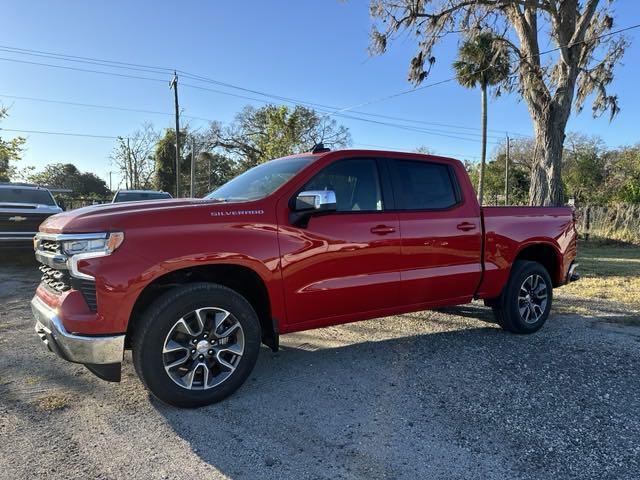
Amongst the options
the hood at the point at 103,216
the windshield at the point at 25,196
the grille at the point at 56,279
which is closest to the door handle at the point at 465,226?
the hood at the point at 103,216

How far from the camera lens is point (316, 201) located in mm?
3682

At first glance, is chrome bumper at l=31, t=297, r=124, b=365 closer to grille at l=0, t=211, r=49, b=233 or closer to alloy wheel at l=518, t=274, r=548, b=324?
alloy wheel at l=518, t=274, r=548, b=324

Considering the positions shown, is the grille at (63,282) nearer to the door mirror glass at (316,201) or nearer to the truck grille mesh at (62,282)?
the truck grille mesh at (62,282)

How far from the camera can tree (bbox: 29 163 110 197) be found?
64688 mm

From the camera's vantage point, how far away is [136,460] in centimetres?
287

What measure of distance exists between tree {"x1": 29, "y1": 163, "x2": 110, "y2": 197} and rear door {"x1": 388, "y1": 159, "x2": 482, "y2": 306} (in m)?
66.1

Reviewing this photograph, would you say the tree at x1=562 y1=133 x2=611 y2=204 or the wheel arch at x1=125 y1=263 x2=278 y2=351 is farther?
the tree at x1=562 y1=133 x2=611 y2=204

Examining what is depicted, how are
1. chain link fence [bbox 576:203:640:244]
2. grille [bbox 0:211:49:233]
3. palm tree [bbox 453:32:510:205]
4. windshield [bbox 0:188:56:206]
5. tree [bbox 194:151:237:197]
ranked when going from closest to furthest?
grille [bbox 0:211:49:233], windshield [bbox 0:188:56:206], palm tree [bbox 453:32:510:205], chain link fence [bbox 576:203:640:244], tree [bbox 194:151:237:197]

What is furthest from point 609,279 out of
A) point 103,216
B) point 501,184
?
point 501,184

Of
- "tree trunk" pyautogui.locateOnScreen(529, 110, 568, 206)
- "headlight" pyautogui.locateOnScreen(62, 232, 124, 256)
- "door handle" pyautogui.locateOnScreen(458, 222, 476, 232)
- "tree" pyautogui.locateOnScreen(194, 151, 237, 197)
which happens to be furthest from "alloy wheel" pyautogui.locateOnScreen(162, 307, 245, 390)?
"tree" pyautogui.locateOnScreen(194, 151, 237, 197)

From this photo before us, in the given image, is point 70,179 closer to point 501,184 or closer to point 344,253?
point 501,184

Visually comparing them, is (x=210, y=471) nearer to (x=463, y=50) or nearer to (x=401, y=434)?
(x=401, y=434)

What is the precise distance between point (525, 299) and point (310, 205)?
315cm

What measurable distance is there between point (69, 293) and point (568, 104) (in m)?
12.7
